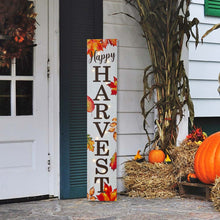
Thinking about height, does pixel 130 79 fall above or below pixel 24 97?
above

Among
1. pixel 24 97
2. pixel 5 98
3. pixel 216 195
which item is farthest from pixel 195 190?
pixel 5 98

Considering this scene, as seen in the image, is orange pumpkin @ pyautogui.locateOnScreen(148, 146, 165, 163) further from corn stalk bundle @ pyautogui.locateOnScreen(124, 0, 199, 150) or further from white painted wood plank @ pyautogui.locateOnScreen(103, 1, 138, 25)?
white painted wood plank @ pyautogui.locateOnScreen(103, 1, 138, 25)

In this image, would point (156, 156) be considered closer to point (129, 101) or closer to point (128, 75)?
point (129, 101)

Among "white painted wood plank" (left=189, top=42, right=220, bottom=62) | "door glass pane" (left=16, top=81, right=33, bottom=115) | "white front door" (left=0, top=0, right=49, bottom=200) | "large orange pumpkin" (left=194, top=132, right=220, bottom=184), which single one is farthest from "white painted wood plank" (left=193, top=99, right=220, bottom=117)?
"door glass pane" (left=16, top=81, right=33, bottom=115)

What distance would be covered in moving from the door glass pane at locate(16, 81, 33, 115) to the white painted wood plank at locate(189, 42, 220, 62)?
1.85 m

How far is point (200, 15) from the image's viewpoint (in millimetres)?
5172

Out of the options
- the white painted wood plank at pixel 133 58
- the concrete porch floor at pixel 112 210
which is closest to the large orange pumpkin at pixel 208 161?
the concrete porch floor at pixel 112 210

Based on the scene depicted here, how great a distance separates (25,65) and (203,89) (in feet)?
6.71

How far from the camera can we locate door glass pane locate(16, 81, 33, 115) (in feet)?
13.7

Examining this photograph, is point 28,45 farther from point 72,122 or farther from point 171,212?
point 171,212

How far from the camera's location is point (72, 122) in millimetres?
4352

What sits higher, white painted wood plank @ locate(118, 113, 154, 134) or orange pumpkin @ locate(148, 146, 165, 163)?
white painted wood plank @ locate(118, 113, 154, 134)

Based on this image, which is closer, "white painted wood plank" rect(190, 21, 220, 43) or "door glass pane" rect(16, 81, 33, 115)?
"door glass pane" rect(16, 81, 33, 115)

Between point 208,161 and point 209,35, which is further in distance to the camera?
point 209,35
